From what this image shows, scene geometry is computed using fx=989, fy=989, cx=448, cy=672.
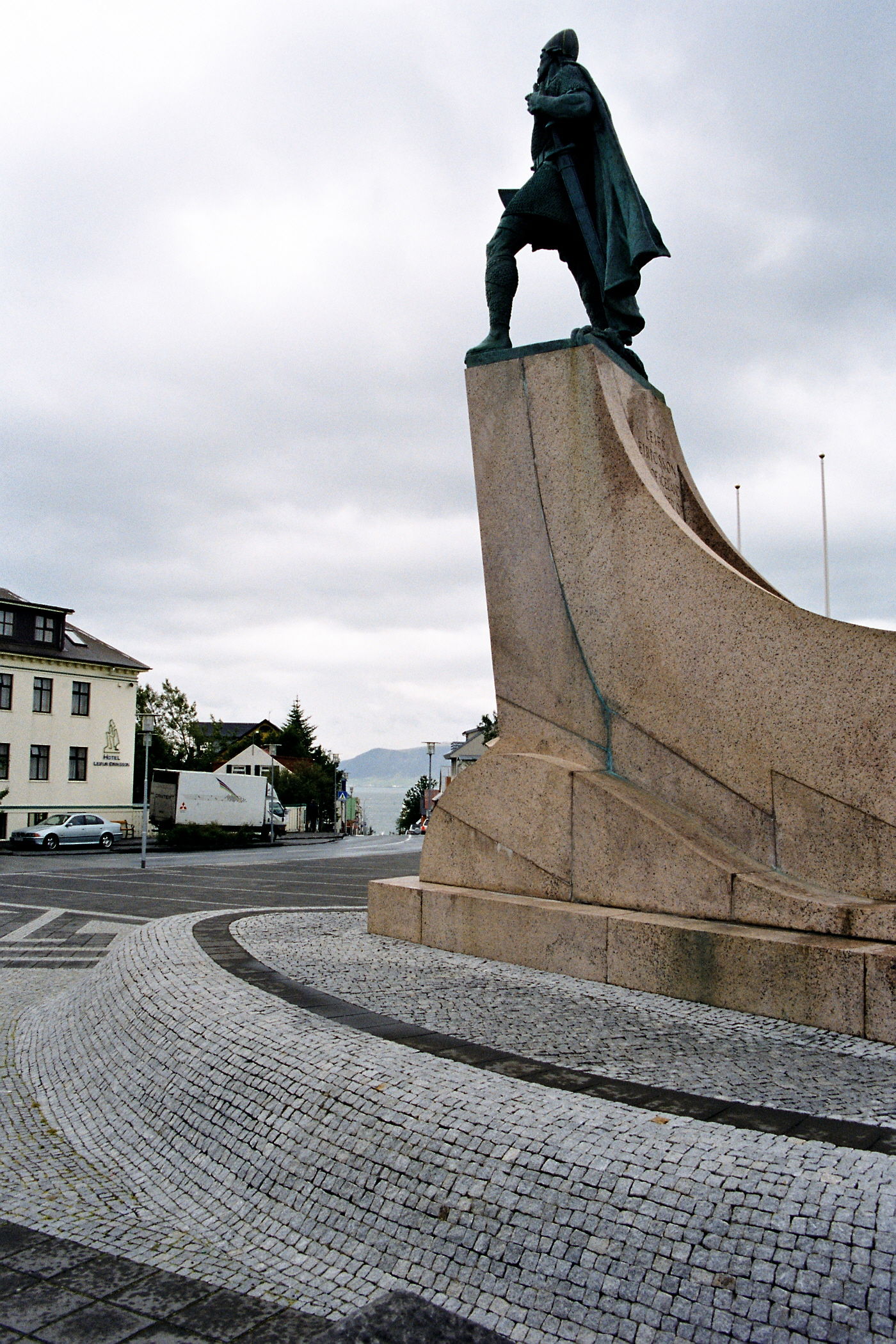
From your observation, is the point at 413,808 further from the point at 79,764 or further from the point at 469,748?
the point at 79,764

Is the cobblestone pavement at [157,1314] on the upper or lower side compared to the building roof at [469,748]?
lower

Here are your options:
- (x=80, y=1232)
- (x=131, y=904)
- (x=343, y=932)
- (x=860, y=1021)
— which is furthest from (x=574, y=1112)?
(x=131, y=904)

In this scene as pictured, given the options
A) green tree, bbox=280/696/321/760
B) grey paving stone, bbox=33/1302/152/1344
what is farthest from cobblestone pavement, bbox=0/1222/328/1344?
green tree, bbox=280/696/321/760

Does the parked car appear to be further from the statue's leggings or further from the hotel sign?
the statue's leggings

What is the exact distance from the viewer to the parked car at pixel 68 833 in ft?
109

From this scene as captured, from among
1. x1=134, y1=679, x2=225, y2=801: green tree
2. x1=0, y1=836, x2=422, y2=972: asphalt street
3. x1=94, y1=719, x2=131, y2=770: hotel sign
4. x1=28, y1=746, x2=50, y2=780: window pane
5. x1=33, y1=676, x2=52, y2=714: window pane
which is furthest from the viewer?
x1=134, y1=679, x2=225, y2=801: green tree

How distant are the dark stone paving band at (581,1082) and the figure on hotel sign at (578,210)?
222 inches

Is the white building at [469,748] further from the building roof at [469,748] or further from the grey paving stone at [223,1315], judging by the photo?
the grey paving stone at [223,1315]

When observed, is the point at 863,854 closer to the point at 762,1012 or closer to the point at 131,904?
the point at 762,1012

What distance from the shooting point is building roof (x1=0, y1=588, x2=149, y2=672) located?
127ft

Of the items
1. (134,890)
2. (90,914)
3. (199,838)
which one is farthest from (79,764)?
(90,914)

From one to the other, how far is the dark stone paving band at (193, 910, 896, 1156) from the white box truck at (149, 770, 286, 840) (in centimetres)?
3434

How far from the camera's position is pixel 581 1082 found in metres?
4.20

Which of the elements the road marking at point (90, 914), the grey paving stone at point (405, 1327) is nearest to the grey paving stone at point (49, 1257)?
the grey paving stone at point (405, 1327)
